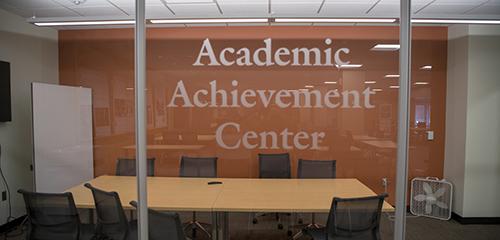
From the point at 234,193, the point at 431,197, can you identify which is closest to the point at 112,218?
the point at 234,193

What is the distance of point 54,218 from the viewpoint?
246cm

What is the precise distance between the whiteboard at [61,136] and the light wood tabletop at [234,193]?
23 cm

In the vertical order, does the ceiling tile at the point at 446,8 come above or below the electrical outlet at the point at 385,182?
above

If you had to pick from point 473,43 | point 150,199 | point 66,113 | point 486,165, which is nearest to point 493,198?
point 486,165

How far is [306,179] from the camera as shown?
3.15 m

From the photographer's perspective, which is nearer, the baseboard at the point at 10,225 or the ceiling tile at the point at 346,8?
the baseboard at the point at 10,225

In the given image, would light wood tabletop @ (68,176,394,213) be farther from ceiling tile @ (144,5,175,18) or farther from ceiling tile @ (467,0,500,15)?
ceiling tile @ (467,0,500,15)

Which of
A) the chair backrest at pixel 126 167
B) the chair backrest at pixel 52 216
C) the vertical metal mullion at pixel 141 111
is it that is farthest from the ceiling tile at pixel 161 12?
the chair backrest at pixel 52 216

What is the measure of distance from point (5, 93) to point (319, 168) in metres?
3.48

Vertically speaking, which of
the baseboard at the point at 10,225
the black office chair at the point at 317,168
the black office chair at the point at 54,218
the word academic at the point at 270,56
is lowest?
the baseboard at the point at 10,225

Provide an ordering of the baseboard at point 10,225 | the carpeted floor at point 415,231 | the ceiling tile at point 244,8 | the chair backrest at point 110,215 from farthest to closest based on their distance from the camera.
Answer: the carpeted floor at point 415,231, the ceiling tile at point 244,8, the baseboard at point 10,225, the chair backrest at point 110,215

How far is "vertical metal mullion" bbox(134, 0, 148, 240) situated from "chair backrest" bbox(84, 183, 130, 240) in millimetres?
229

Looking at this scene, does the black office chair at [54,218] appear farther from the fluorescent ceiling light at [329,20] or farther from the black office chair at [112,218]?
the fluorescent ceiling light at [329,20]

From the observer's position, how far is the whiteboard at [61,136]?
2.71 metres
